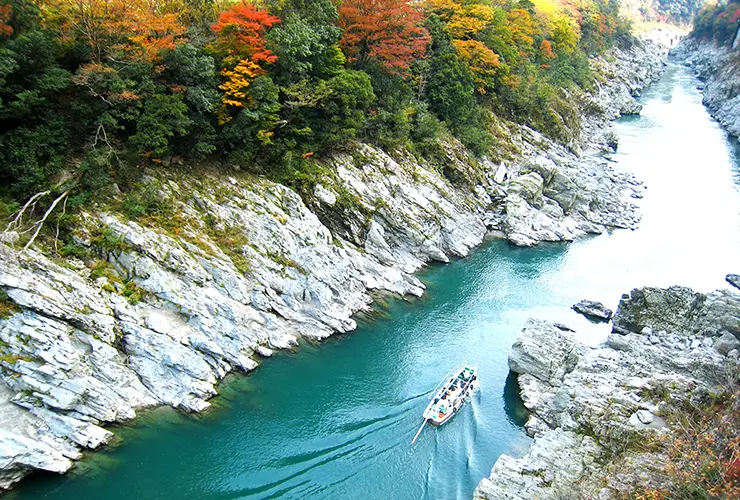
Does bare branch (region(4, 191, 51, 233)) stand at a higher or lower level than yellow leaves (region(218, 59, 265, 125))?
lower

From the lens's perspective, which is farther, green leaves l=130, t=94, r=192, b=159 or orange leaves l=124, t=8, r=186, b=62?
green leaves l=130, t=94, r=192, b=159

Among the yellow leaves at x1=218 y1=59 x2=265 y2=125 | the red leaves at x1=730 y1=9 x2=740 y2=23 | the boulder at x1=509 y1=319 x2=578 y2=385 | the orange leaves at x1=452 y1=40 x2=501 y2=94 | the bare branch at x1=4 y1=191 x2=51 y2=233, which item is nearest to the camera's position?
the bare branch at x1=4 y1=191 x2=51 y2=233

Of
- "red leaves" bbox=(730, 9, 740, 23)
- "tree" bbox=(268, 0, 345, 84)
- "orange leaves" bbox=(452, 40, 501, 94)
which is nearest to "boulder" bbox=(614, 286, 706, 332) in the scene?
"tree" bbox=(268, 0, 345, 84)

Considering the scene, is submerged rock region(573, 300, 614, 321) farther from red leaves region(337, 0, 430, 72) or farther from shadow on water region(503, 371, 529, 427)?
red leaves region(337, 0, 430, 72)

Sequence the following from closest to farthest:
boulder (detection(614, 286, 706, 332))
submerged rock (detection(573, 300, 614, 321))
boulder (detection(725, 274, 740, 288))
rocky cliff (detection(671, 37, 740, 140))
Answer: boulder (detection(614, 286, 706, 332)) → submerged rock (detection(573, 300, 614, 321)) → boulder (detection(725, 274, 740, 288)) → rocky cliff (detection(671, 37, 740, 140))

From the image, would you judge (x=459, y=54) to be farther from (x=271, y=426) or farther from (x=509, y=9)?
(x=271, y=426)

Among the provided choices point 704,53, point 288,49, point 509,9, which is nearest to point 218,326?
point 288,49
